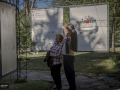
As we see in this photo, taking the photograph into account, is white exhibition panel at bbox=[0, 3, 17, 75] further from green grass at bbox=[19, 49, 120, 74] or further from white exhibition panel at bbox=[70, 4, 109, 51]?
white exhibition panel at bbox=[70, 4, 109, 51]

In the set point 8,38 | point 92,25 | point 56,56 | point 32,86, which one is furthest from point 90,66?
point 8,38

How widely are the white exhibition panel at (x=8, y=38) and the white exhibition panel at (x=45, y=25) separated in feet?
26.6

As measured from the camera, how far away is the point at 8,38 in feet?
16.1

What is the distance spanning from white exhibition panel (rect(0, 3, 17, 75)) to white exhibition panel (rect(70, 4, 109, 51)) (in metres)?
8.09

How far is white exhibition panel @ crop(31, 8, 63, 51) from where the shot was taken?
13.2 m

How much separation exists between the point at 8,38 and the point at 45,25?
892cm

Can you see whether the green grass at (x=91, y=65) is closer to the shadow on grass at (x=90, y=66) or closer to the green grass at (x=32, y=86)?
the shadow on grass at (x=90, y=66)

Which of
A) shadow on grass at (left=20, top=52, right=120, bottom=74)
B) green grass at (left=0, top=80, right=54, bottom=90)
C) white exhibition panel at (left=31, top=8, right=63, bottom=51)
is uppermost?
white exhibition panel at (left=31, top=8, right=63, bottom=51)

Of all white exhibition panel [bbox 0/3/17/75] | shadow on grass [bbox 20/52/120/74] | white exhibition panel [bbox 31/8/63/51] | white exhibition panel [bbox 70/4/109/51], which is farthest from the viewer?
white exhibition panel [bbox 31/8/63/51]

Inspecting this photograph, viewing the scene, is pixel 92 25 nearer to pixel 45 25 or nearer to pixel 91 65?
pixel 45 25

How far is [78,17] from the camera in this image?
12859 mm

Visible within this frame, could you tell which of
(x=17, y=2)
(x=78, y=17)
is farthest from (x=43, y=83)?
(x=78, y=17)

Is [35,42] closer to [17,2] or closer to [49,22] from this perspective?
[49,22]

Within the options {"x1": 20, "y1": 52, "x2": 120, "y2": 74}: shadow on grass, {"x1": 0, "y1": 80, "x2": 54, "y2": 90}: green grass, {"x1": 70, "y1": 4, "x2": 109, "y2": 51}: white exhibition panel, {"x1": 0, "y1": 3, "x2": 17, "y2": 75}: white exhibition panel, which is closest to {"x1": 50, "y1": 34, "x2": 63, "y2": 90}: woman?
{"x1": 0, "y1": 80, "x2": 54, "y2": 90}: green grass
